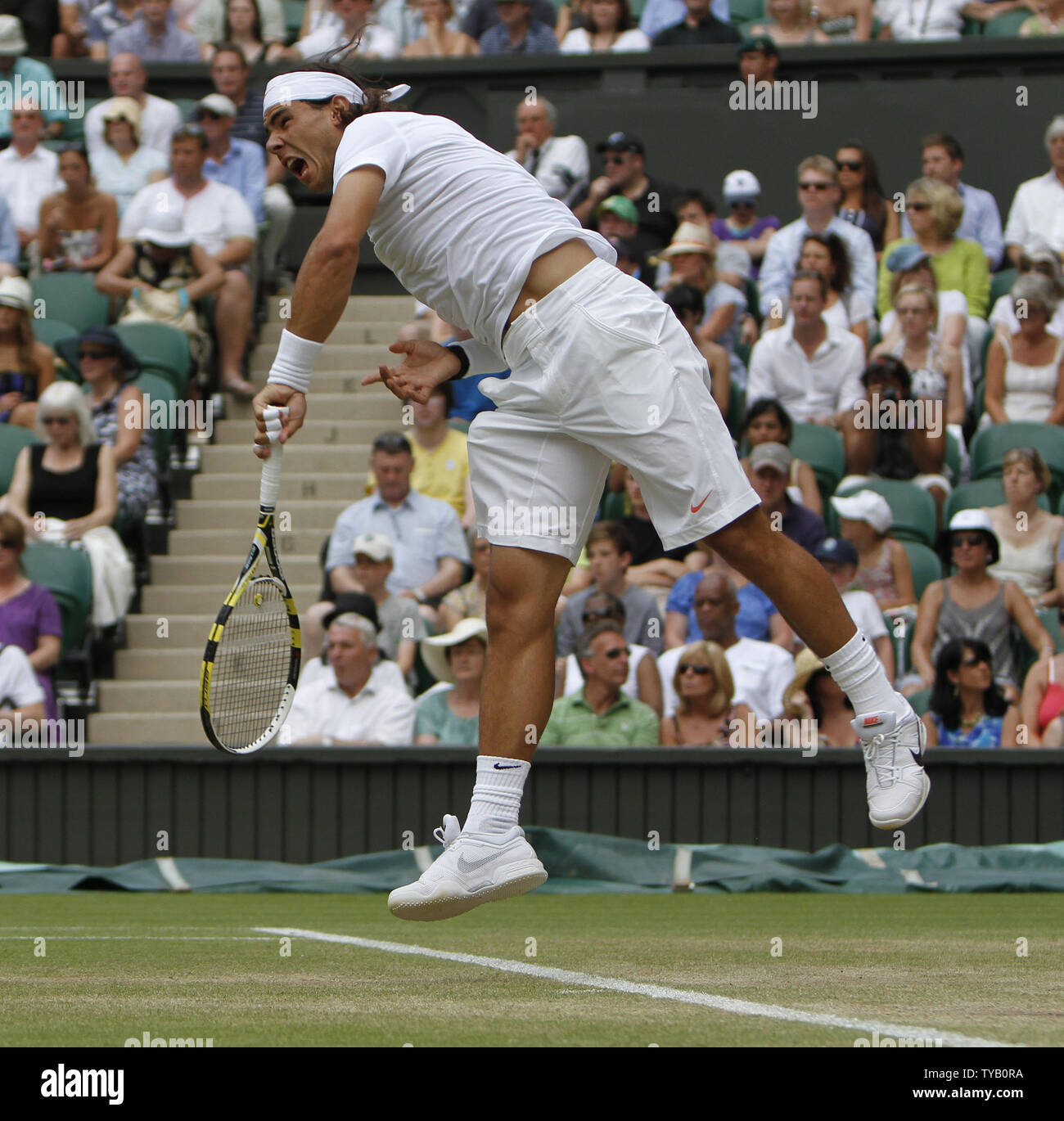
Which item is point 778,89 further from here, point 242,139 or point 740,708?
point 740,708

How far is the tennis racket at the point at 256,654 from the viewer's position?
475cm

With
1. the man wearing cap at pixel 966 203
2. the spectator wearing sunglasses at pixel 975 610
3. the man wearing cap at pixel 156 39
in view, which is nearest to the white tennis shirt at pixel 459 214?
the spectator wearing sunglasses at pixel 975 610

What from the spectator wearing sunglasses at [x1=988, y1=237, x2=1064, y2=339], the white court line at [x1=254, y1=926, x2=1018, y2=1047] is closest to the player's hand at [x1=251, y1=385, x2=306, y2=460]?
the white court line at [x1=254, y1=926, x2=1018, y2=1047]

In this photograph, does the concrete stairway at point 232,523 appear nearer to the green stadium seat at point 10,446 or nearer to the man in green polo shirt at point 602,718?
the green stadium seat at point 10,446

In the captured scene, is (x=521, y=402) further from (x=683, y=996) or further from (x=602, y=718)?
(x=602, y=718)

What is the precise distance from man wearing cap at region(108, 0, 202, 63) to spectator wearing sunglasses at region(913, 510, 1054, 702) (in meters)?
7.89

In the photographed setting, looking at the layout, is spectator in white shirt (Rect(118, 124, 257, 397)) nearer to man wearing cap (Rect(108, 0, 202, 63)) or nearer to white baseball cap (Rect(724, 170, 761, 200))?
man wearing cap (Rect(108, 0, 202, 63))

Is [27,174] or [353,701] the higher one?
[27,174]

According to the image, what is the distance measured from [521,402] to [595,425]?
21cm

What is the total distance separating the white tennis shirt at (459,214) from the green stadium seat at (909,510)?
595 centimetres

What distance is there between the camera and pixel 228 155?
13.2 m

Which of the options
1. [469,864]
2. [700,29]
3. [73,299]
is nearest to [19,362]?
[73,299]
